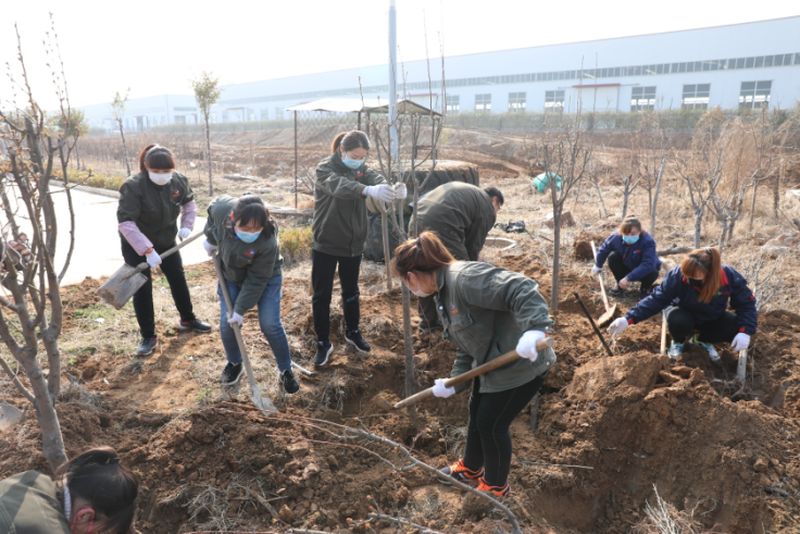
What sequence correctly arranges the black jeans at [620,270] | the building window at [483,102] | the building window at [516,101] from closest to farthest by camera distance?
the black jeans at [620,270], the building window at [516,101], the building window at [483,102]

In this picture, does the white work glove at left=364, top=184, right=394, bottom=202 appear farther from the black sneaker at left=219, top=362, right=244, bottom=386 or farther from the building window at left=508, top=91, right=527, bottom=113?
the building window at left=508, top=91, right=527, bottom=113

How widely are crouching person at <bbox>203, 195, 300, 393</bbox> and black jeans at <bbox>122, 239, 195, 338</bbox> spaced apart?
0.59 meters

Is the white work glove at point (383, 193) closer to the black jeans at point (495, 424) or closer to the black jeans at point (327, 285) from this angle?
the black jeans at point (327, 285)

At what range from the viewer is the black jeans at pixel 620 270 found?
5.12 m

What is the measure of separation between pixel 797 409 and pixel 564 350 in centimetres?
134

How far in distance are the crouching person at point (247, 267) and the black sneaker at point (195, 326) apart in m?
0.90

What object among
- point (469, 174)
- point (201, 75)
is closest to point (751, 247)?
point (469, 174)

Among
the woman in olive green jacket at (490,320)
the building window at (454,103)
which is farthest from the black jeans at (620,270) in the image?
the building window at (454,103)

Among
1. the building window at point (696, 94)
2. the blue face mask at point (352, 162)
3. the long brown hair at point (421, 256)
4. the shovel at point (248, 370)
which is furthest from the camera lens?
the building window at point (696, 94)

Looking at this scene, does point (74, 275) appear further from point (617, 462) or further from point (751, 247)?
point (751, 247)

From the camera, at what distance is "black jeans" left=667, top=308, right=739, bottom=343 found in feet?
12.4

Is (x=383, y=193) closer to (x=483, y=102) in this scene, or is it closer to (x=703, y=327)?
(x=703, y=327)

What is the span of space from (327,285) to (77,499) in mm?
2204

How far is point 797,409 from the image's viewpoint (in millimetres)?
3199
